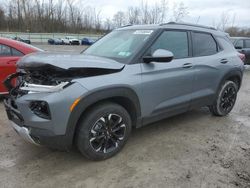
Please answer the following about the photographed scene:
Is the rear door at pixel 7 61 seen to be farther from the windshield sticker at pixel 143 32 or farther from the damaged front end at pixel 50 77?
the windshield sticker at pixel 143 32

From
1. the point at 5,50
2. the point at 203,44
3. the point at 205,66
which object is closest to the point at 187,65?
the point at 205,66

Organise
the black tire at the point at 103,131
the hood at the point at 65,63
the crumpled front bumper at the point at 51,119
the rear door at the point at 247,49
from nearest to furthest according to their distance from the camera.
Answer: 1. the crumpled front bumper at the point at 51,119
2. the hood at the point at 65,63
3. the black tire at the point at 103,131
4. the rear door at the point at 247,49

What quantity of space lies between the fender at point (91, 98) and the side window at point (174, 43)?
81 centimetres

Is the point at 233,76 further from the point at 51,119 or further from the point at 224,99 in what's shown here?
the point at 51,119

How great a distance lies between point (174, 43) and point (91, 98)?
1.84m

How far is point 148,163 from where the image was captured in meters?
3.29

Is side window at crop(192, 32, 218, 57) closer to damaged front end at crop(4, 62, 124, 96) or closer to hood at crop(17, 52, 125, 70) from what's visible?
hood at crop(17, 52, 125, 70)

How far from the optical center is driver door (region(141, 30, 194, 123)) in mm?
3568

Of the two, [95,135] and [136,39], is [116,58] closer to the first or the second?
[136,39]

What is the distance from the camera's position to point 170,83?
3830mm

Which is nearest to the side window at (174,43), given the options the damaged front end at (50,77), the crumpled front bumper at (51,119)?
the damaged front end at (50,77)

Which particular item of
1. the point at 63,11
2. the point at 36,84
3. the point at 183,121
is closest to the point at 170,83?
the point at 183,121

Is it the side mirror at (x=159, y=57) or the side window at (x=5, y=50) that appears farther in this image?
the side window at (x=5, y=50)

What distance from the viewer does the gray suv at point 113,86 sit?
2809 millimetres
